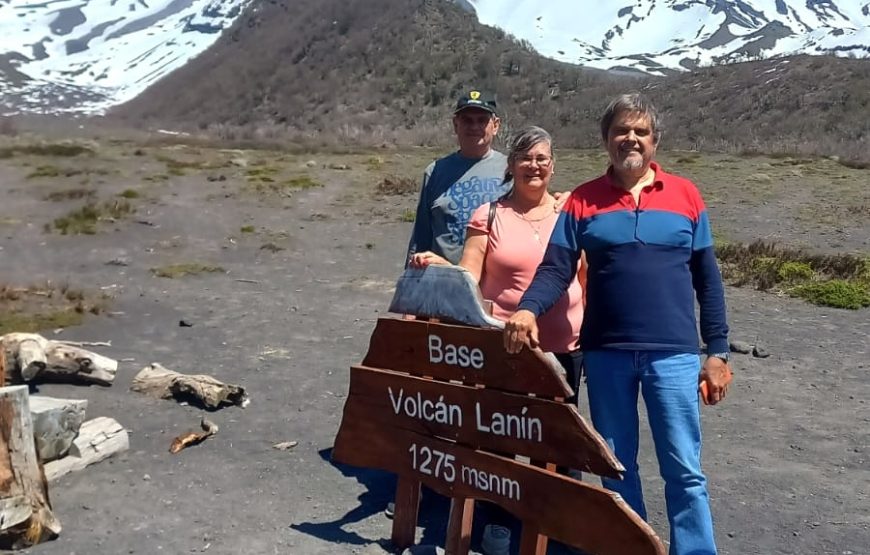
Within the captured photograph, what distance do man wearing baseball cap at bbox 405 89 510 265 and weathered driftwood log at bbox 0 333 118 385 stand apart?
Result: 10.9ft

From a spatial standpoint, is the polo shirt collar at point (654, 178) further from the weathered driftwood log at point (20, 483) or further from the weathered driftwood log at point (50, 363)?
the weathered driftwood log at point (50, 363)

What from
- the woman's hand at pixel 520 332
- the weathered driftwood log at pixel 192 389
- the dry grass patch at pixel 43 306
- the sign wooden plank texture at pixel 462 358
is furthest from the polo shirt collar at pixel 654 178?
the dry grass patch at pixel 43 306

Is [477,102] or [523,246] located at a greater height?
[477,102]

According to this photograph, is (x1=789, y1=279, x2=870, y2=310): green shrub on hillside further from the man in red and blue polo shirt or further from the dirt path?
the man in red and blue polo shirt

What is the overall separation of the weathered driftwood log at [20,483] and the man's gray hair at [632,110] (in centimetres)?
276

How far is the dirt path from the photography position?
3992 millimetres

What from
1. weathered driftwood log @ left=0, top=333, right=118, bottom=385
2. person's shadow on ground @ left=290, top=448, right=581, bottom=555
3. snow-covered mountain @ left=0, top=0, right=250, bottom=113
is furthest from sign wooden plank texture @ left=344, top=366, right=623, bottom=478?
Result: snow-covered mountain @ left=0, top=0, right=250, bottom=113

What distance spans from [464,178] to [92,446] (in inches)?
103

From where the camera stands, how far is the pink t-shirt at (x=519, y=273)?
3289 millimetres

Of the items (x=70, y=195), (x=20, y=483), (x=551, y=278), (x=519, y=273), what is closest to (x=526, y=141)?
(x=519, y=273)

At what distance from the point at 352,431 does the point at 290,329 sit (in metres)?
5.15

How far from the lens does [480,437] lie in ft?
9.77

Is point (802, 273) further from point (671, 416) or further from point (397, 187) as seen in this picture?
point (397, 187)

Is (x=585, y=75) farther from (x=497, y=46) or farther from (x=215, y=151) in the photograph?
(x=215, y=151)
